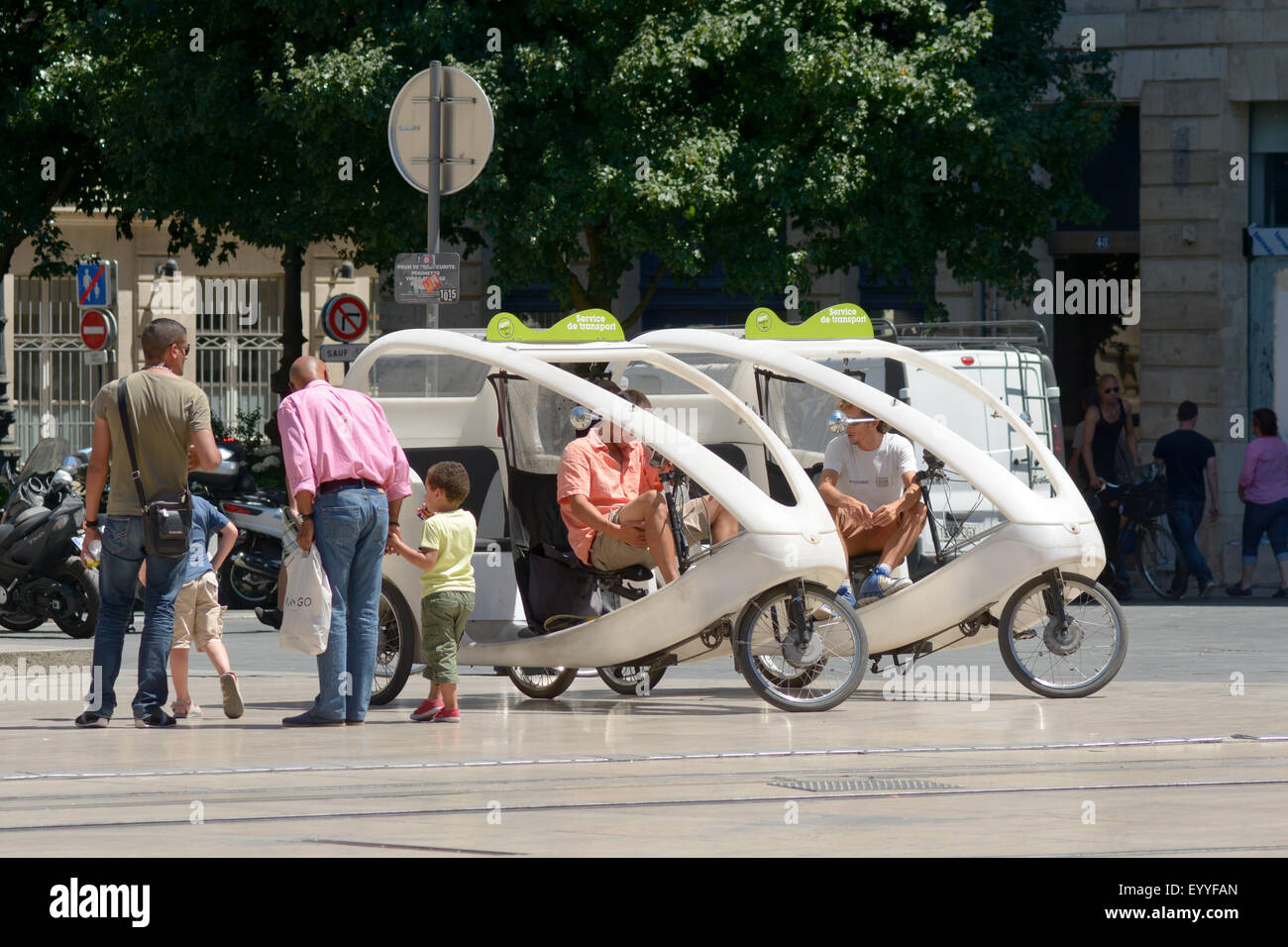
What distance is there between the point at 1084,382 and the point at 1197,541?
2.66 m

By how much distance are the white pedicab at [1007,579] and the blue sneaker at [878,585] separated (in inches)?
6.5

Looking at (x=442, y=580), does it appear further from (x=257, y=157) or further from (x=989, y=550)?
(x=257, y=157)

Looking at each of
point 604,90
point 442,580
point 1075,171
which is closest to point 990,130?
point 1075,171

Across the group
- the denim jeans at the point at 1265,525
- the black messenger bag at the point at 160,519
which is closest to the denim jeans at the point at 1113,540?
the denim jeans at the point at 1265,525

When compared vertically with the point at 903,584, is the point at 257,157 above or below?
above

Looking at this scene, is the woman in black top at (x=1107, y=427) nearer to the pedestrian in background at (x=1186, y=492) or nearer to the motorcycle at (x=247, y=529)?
the pedestrian in background at (x=1186, y=492)

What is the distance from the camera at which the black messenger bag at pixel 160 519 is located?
33.2 feet

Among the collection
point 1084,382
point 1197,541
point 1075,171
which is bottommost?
point 1197,541

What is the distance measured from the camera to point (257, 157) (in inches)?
911

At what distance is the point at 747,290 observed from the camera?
21938 millimetres

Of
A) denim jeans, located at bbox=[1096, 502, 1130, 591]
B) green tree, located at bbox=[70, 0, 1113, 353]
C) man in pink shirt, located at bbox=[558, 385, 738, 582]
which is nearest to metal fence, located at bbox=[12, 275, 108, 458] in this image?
green tree, located at bbox=[70, 0, 1113, 353]

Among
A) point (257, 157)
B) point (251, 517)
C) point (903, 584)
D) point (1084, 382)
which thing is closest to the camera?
point (903, 584)
